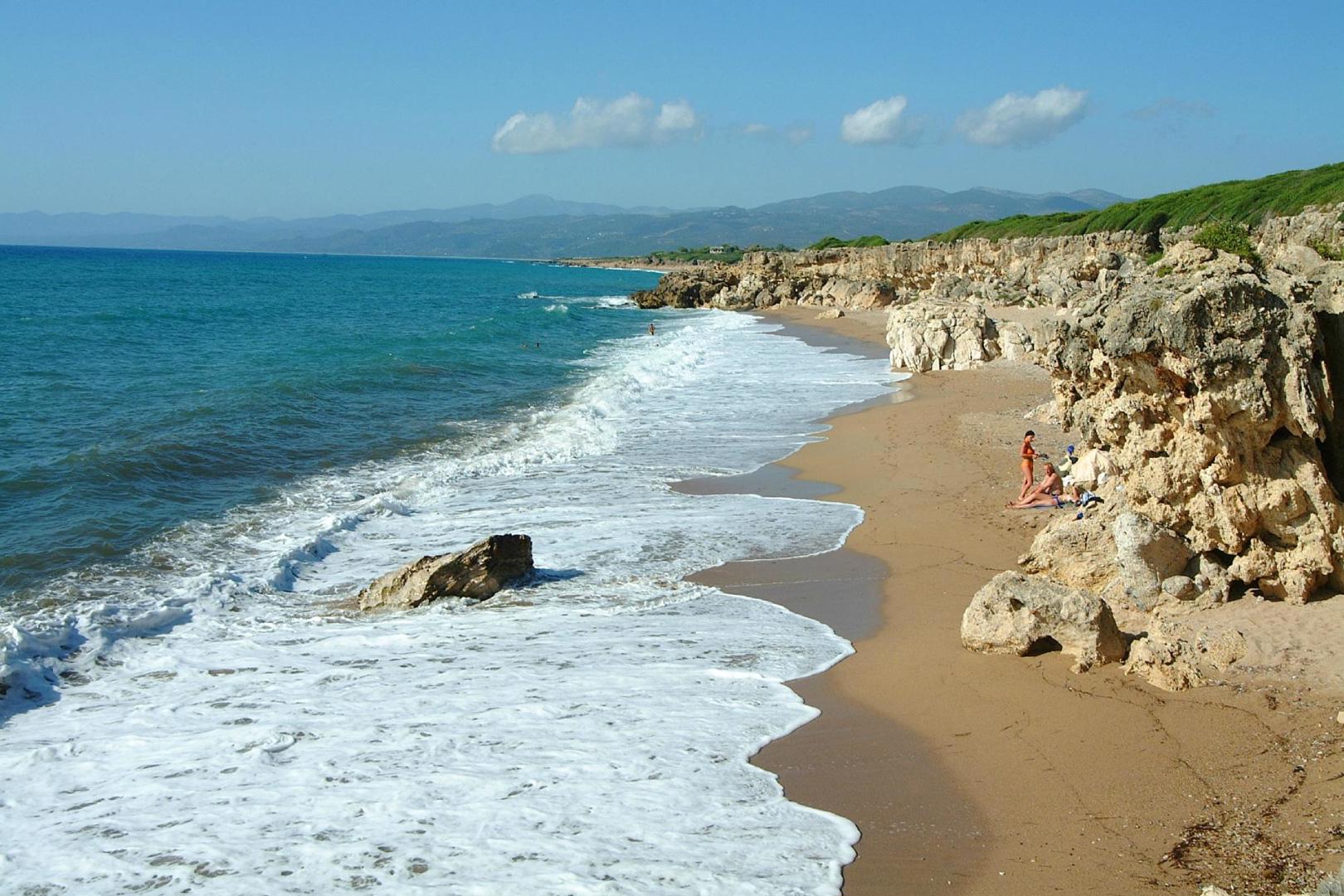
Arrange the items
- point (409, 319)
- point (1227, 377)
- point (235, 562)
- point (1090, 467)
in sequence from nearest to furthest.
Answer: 1. point (1227, 377)
2. point (235, 562)
3. point (1090, 467)
4. point (409, 319)

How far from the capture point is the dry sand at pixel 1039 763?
5293mm

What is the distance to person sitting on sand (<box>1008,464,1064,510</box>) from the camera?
12.4 meters

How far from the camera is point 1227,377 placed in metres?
7.84

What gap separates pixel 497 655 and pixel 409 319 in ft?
148

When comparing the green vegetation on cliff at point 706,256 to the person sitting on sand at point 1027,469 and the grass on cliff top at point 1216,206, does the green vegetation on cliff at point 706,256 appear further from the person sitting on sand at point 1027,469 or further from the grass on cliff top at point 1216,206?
the person sitting on sand at point 1027,469

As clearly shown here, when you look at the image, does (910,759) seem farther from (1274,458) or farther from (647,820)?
(1274,458)

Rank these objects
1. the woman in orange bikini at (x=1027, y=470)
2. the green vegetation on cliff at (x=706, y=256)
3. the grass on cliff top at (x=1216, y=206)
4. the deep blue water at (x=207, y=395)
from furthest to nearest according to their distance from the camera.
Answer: the green vegetation on cliff at (x=706, y=256), the grass on cliff top at (x=1216, y=206), the deep blue water at (x=207, y=395), the woman in orange bikini at (x=1027, y=470)

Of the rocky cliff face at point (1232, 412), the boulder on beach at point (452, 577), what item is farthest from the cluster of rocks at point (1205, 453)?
the boulder on beach at point (452, 577)

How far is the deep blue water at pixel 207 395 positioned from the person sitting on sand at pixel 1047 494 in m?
11.0

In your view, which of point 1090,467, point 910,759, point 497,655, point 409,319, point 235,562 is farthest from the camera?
point 409,319

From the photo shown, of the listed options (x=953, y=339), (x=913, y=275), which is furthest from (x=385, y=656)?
(x=913, y=275)

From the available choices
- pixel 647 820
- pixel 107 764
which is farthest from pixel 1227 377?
pixel 107 764

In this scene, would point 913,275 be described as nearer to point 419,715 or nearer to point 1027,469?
point 1027,469

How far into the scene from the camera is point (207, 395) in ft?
74.7
